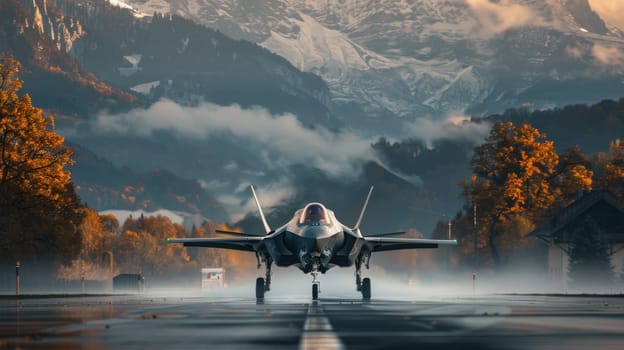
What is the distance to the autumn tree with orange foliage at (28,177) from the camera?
9262cm

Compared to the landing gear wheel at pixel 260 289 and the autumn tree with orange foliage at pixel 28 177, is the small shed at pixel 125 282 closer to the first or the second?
the autumn tree with orange foliage at pixel 28 177

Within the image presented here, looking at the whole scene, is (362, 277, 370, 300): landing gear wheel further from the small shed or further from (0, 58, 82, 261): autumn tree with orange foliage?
the small shed

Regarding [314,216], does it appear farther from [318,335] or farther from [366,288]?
[318,335]

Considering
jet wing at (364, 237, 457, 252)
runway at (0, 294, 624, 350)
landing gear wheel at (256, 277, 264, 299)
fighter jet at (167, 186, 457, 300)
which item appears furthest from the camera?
jet wing at (364, 237, 457, 252)

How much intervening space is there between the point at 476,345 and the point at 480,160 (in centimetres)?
10976

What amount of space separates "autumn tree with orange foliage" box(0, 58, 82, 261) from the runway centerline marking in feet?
198

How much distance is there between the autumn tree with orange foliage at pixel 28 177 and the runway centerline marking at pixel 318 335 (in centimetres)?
6044

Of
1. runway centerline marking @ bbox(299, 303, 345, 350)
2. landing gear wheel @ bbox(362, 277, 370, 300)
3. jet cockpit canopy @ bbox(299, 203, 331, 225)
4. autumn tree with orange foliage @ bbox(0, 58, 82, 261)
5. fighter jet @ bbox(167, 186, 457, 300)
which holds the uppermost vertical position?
autumn tree with orange foliage @ bbox(0, 58, 82, 261)

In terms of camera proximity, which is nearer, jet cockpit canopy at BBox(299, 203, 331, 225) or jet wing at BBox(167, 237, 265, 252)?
jet cockpit canopy at BBox(299, 203, 331, 225)

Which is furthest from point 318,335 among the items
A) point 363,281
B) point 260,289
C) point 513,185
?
point 513,185

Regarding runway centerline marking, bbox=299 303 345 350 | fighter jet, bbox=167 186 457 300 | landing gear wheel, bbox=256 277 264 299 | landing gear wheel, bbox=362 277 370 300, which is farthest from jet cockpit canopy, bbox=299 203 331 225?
runway centerline marking, bbox=299 303 345 350

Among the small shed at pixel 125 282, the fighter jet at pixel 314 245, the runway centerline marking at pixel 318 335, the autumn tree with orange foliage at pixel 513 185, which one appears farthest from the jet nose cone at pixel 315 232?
the autumn tree with orange foliage at pixel 513 185

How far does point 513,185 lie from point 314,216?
71.4 meters

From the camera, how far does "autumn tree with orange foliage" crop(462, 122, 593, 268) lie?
129 metres
